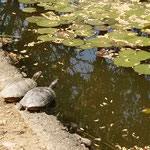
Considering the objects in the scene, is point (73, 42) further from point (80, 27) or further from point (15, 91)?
point (15, 91)

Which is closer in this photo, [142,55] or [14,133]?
[14,133]

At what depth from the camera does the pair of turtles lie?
3.87 metres

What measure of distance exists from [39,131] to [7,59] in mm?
2259

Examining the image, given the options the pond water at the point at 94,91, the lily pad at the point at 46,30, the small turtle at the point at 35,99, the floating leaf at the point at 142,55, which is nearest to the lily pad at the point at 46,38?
the pond water at the point at 94,91

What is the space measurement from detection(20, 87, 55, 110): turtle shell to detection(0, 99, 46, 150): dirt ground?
198 mm

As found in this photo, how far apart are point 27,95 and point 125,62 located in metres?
2.26

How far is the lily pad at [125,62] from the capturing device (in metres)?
5.47

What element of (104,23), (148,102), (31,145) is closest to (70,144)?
(31,145)

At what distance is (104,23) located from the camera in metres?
7.36

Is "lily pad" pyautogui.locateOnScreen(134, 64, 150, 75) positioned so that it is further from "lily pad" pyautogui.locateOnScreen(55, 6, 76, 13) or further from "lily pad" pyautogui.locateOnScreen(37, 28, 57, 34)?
"lily pad" pyautogui.locateOnScreen(55, 6, 76, 13)

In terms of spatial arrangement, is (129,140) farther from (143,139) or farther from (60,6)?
(60,6)

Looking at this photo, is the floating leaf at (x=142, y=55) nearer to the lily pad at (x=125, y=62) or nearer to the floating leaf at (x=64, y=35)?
the lily pad at (x=125, y=62)

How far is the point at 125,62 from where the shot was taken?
5547mm

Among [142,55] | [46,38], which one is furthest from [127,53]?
[46,38]
